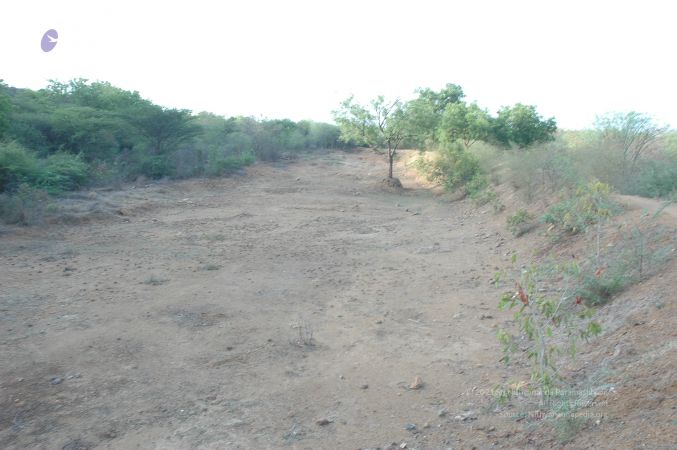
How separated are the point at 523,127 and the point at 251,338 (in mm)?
17949

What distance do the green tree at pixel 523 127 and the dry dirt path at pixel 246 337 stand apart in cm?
908

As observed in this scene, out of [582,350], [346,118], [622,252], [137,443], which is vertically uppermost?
[346,118]

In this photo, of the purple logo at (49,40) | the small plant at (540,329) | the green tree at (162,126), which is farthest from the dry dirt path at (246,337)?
the green tree at (162,126)

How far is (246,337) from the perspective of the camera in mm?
6719

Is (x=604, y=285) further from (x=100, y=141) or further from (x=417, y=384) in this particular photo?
(x=100, y=141)

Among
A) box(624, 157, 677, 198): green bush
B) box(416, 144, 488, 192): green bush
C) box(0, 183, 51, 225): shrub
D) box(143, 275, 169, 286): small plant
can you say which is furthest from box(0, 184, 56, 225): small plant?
box(624, 157, 677, 198): green bush

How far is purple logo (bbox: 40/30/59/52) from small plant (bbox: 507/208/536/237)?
33.2ft

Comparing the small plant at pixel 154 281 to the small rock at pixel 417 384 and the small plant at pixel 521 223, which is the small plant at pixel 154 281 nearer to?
the small rock at pixel 417 384

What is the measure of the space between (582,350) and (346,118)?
20048 mm

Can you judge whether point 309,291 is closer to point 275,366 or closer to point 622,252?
point 275,366

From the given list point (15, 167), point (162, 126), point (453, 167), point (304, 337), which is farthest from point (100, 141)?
point (304, 337)

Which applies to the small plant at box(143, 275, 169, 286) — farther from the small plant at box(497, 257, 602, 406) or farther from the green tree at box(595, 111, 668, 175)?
the green tree at box(595, 111, 668, 175)

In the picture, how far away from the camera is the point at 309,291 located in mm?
8719

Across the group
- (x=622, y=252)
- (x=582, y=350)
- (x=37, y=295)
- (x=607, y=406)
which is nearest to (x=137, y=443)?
(x=607, y=406)
